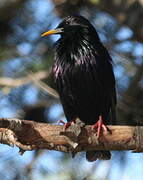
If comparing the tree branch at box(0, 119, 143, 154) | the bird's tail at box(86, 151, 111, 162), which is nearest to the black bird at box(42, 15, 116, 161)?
the bird's tail at box(86, 151, 111, 162)

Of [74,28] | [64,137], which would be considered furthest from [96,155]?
[74,28]

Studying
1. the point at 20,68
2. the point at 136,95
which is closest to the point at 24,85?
the point at 20,68

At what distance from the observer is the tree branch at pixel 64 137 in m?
3.97

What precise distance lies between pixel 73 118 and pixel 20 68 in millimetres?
938

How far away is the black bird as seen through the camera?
5.00 meters

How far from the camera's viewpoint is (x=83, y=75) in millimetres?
4984

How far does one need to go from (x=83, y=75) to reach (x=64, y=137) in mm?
998

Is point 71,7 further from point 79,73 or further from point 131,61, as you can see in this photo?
point 79,73

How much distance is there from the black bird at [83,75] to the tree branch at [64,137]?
Result: 0.69 m

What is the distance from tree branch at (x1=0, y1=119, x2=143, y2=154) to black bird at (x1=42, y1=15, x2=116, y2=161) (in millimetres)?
688

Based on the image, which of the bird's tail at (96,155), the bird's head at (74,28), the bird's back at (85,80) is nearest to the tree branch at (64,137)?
the bird's tail at (96,155)

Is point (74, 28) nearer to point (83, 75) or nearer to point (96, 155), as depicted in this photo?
point (83, 75)

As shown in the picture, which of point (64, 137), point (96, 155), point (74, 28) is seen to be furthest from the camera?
point (74, 28)

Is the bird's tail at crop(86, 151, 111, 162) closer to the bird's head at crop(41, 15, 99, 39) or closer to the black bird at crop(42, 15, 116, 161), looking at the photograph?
the black bird at crop(42, 15, 116, 161)
